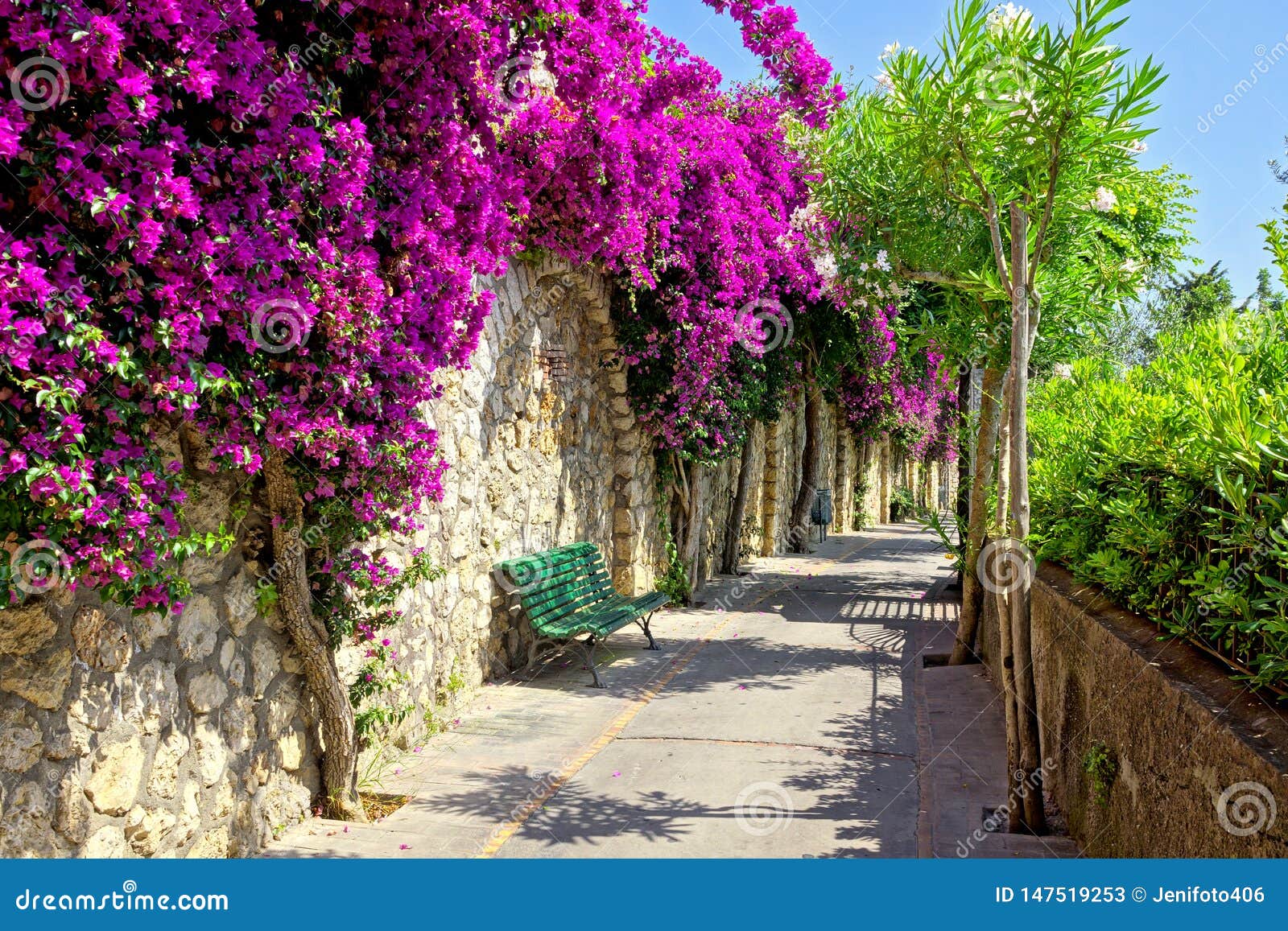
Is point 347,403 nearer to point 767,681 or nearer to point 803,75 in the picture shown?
point 767,681

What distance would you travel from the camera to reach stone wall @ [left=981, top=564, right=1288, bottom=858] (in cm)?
209

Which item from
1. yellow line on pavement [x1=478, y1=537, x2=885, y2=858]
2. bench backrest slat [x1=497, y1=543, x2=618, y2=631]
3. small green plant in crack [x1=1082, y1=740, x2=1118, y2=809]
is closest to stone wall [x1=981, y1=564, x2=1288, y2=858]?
small green plant in crack [x1=1082, y1=740, x2=1118, y2=809]

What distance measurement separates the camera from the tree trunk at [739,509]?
1224cm

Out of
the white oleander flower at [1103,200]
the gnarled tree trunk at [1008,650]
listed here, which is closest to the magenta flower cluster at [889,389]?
the white oleander flower at [1103,200]

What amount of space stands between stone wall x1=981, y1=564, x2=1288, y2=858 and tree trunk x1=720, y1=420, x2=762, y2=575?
25.3 feet

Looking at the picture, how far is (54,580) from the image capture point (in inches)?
106

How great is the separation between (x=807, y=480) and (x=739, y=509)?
13.6 feet

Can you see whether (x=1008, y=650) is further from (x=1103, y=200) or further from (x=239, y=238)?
(x=239, y=238)

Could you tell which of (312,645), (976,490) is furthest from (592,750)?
(976,490)

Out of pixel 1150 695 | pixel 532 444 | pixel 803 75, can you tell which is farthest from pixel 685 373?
pixel 1150 695

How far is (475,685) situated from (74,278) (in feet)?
13.8

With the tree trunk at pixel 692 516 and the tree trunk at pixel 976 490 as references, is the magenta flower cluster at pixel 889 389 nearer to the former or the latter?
the tree trunk at pixel 692 516

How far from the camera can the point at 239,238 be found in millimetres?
2922

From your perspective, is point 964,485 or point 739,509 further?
point 739,509
